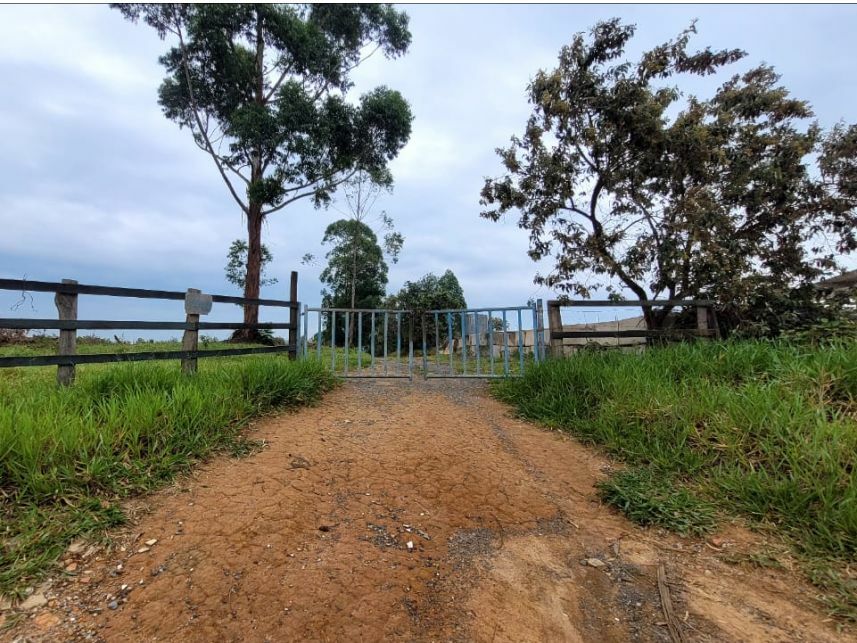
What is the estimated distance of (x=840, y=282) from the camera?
6301 mm

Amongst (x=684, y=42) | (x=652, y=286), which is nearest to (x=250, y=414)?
(x=652, y=286)

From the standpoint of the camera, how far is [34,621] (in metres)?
1.60

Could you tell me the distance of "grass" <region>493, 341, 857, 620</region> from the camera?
2193mm

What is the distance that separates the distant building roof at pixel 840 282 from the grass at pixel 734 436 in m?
2.47

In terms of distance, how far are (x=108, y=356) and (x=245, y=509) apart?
265 cm

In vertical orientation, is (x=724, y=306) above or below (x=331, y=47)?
below

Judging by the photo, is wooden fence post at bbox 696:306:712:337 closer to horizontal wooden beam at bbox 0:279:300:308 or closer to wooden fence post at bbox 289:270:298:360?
wooden fence post at bbox 289:270:298:360

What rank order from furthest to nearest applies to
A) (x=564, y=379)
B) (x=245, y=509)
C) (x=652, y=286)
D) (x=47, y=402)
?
(x=652, y=286), (x=564, y=379), (x=47, y=402), (x=245, y=509)

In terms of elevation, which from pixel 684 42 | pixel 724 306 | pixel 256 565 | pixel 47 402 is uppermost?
pixel 684 42

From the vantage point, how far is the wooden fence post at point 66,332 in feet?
12.1

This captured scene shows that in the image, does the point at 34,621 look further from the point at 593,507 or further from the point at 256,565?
the point at 593,507

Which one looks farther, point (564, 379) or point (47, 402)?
point (564, 379)

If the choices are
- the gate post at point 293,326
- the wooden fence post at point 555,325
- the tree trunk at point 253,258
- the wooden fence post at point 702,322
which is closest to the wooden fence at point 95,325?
the gate post at point 293,326

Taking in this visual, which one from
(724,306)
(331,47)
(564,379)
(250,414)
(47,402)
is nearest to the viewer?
(47,402)
